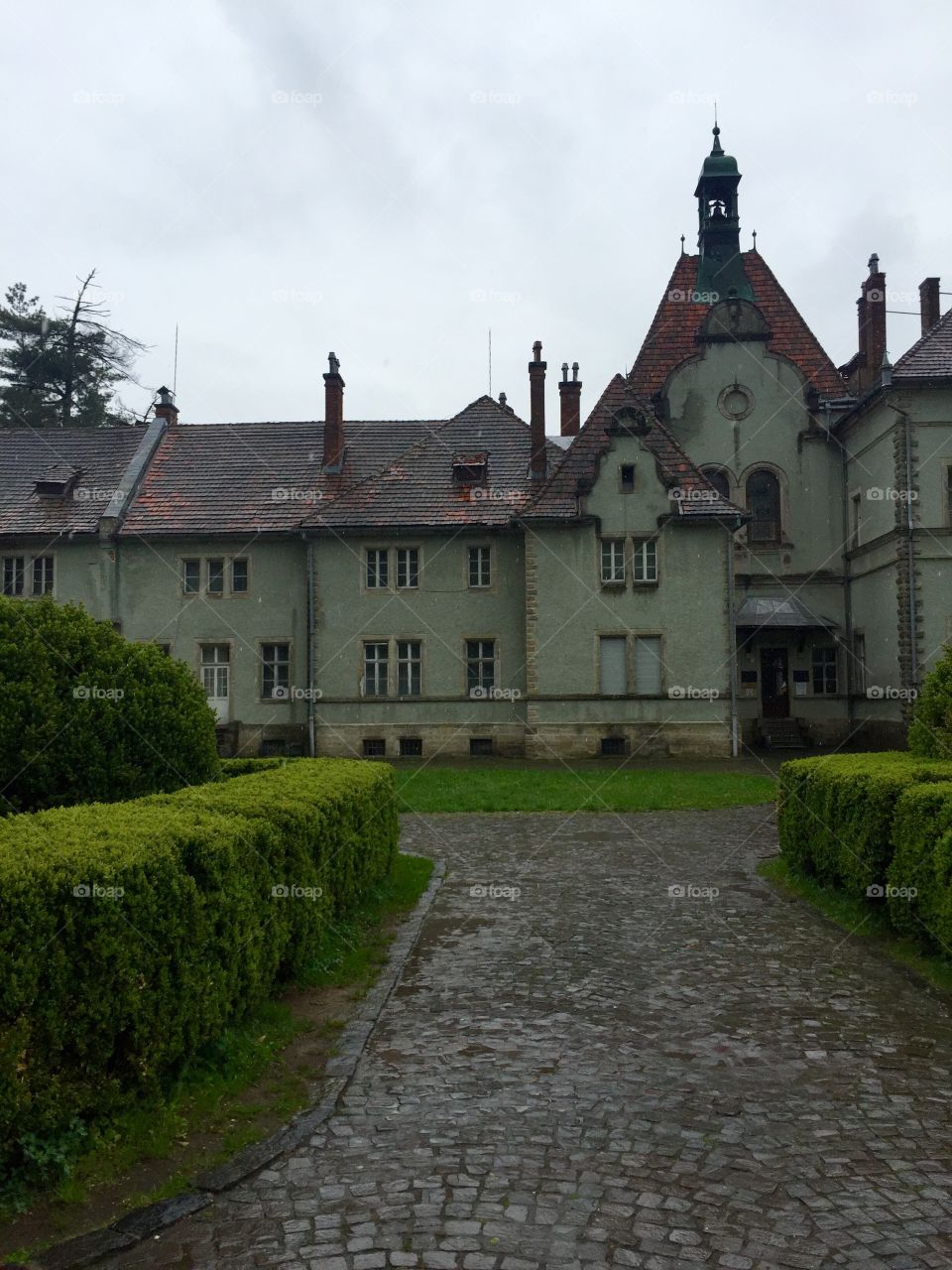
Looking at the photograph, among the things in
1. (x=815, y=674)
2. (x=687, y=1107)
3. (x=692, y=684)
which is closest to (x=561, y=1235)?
(x=687, y=1107)

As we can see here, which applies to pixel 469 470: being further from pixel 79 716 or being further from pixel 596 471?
pixel 79 716

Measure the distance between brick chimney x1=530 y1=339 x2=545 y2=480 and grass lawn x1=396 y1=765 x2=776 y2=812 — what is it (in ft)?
33.4

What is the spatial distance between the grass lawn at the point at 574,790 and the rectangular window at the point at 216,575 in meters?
9.22

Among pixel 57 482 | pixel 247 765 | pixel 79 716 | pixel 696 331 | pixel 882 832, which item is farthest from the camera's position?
pixel 696 331

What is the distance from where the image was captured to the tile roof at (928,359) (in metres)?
28.8

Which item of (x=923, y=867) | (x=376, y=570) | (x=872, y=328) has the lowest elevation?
(x=923, y=867)

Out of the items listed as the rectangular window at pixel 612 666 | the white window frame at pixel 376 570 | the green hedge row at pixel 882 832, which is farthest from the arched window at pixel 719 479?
the green hedge row at pixel 882 832

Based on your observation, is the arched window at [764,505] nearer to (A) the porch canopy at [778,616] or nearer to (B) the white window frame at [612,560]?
(A) the porch canopy at [778,616]

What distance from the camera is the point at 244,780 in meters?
9.96

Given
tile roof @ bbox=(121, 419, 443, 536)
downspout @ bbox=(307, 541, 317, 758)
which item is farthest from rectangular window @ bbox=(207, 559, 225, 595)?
downspout @ bbox=(307, 541, 317, 758)

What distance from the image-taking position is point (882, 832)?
10.2m

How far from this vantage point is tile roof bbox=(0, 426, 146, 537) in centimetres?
3247

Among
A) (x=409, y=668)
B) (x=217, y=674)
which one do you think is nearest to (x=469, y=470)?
(x=409, y=668)

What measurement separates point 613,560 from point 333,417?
34.9 ft
